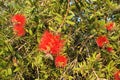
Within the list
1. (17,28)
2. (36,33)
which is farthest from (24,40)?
(17,28)

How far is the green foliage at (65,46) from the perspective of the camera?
318 cm

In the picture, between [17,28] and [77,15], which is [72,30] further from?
[17,28]

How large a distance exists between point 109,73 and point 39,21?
71 centimetres

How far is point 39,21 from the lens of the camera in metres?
3.27

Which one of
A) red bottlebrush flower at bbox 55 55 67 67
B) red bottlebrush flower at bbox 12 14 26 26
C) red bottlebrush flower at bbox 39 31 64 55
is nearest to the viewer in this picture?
red bottlebrush flower at bbox 39 31 64 55

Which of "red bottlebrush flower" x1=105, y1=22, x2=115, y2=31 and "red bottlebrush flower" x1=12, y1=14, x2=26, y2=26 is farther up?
"red bottlebrush flower" x1=12, y1=14, x2=26, y2=26

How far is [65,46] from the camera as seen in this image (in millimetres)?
3240

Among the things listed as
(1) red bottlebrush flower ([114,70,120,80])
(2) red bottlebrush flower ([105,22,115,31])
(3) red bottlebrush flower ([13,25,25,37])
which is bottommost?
(1) red bottlebrush flower ([114,70,120,80])

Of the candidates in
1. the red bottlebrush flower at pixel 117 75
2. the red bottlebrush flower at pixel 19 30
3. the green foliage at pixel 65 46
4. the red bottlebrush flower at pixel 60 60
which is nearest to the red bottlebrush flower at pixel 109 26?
the green foliage at pixel 65 46

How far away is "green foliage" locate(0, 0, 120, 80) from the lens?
318 cm

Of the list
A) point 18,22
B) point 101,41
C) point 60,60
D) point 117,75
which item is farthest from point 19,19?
point 117,75

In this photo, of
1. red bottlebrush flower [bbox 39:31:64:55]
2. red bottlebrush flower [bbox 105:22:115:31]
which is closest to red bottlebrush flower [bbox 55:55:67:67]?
red bottlebrush flower [bbox 39:31:64:55]

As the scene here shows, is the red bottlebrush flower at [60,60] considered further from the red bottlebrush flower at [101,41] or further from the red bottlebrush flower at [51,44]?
the red bottlebrush flower at [101,41]

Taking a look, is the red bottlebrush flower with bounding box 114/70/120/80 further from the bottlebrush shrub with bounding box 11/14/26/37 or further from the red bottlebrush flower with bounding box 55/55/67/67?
the bottlebrush shrub with bounding box 11/14/26/37
